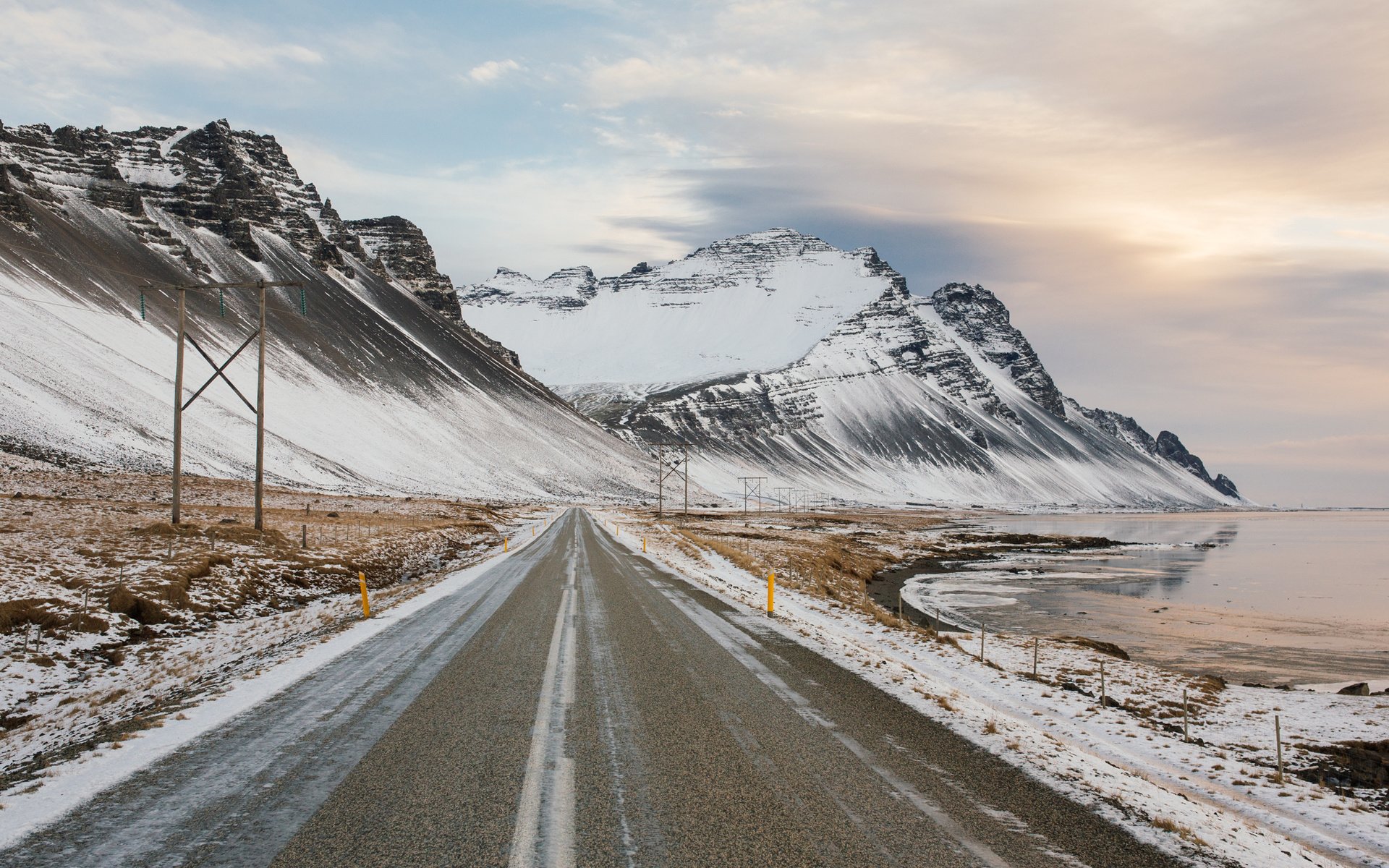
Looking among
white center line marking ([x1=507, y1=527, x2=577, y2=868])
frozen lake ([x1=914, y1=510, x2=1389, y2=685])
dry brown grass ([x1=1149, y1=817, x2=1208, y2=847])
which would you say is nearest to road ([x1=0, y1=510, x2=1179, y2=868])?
white center line marking ([x1=507, y1=527, x2=577, y2=868])

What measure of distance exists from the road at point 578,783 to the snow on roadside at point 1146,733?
0.52 meters

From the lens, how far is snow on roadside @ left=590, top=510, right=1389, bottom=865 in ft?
23.1

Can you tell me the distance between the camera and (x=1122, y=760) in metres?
9.52

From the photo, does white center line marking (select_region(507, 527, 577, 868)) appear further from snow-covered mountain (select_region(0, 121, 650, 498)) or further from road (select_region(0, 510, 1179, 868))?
snow-covered mountain (select_region(0, 121, 650, 498))

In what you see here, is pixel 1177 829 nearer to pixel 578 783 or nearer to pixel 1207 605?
pixel 578 783

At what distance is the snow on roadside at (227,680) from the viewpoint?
6.62m

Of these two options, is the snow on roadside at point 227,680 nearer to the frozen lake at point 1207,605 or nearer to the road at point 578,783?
the road at point 578,783

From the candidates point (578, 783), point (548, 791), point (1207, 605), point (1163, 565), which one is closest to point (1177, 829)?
point (578, 783)

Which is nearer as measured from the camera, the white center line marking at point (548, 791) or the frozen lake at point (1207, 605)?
the white center line marking at point (548, 791)

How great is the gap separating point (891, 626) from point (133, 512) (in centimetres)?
3244

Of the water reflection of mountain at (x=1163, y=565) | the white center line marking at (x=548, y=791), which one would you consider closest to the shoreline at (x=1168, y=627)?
the water reflection of mountain at (x=1163, y=565)

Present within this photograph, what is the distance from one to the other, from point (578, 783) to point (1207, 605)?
1749 inches

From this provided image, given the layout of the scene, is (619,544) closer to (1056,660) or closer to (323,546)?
(323,546)

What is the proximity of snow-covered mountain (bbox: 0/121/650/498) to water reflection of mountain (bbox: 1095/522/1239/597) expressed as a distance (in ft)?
198
